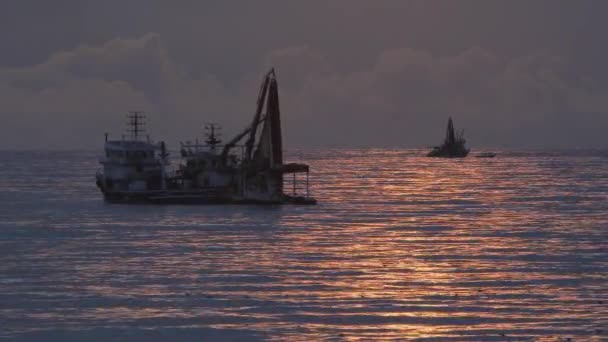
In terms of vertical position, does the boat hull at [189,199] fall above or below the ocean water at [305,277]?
above

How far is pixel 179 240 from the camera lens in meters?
54.3

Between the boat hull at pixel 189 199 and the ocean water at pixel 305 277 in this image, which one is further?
the boat hull at pixel 189 199

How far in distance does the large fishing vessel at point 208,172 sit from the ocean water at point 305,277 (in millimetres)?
11074

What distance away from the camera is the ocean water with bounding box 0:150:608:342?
92.0 feet

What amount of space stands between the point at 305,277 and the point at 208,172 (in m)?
52.0

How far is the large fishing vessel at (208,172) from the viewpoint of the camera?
85.5 m

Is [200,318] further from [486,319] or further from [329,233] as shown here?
[329,233]

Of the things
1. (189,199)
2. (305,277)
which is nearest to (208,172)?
(189,199)

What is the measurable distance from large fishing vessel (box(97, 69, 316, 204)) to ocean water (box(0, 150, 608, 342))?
1107 cm

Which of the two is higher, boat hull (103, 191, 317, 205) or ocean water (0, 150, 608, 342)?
boat hull (103, 191, 317, 205)

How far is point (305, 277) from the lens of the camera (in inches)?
1483

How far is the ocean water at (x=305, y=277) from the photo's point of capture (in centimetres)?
2803

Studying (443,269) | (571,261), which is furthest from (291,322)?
(571,261)

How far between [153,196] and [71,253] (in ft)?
124
